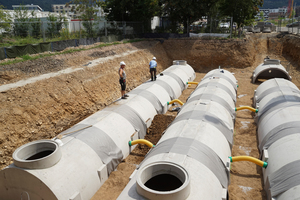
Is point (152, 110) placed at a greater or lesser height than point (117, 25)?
lesser

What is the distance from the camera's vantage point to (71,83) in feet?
42.3

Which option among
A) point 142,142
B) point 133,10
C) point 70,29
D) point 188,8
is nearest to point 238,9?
point 188,8

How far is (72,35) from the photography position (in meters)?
22.5

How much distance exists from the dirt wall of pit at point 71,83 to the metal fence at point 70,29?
4449 millimetres

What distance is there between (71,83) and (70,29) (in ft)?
42.5

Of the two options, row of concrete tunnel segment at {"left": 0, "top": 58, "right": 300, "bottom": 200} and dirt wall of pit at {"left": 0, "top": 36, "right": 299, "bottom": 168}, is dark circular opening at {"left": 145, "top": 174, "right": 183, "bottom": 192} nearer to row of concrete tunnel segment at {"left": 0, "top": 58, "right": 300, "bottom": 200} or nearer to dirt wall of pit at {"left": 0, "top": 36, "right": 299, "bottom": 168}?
row of concrete tunnel segment at {"left": 0, "top": 58, "right": 300, "bottom": 200}

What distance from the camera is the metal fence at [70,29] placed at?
20.2 meters

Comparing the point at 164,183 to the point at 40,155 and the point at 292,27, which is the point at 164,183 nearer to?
the point at 40,155

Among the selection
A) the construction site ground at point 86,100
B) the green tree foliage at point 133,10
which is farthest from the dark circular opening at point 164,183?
the green tree foliage at point 133,10

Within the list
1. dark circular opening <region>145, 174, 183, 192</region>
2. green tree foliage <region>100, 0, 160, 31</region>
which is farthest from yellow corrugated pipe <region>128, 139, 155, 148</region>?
green tree foliage <region>100, 0, 160, 31</region>

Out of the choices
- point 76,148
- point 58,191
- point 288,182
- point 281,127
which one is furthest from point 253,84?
point 58,191

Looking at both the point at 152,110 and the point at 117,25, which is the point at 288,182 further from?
the point at 117,25

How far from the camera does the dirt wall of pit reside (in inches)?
381

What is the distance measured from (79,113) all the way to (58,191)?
665 cm
